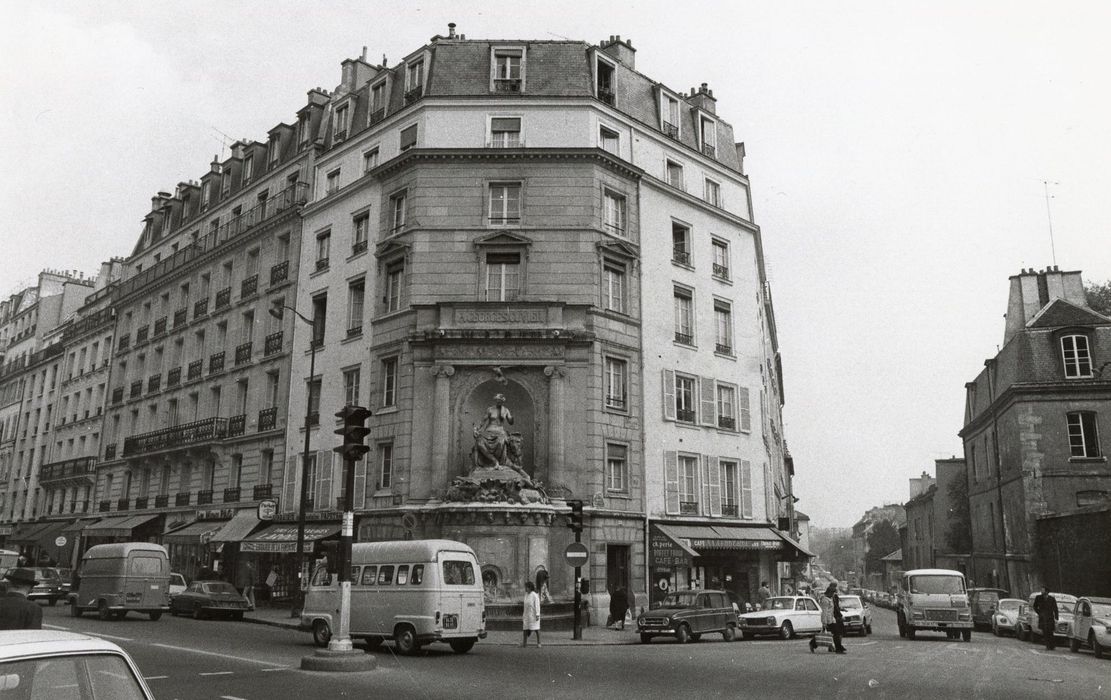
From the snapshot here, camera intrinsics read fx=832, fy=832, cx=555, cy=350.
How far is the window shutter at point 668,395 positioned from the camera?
28.2 metres

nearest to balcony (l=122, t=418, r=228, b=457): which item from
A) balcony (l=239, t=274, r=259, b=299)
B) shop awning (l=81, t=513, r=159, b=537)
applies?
shop awning (l=81, t=513, r=159, b=537)

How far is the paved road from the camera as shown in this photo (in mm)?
11156

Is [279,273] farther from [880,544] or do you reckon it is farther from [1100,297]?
[880,544]

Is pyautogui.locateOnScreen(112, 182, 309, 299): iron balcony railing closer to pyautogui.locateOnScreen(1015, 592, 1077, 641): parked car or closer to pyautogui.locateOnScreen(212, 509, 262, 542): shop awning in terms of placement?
pyautogui.locateOnScreen(212, 509, 262, 542): shop awning

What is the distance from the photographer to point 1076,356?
38844 mm

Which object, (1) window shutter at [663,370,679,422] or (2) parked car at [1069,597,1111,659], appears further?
(1) window shutter at [663,370,679,422]

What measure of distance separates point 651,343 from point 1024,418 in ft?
70.3

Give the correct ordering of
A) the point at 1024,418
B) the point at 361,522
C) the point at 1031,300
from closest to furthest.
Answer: the point at 361,522 → the point at 1024,418 → the point at 1031,300

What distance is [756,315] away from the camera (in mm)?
33250

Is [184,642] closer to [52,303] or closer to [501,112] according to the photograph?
[501,112]

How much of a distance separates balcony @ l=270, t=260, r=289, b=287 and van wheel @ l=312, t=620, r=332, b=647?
1915 cm

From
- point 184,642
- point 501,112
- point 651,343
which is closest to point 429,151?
point 501,112

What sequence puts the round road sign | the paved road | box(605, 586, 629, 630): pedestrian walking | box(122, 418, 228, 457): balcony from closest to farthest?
the paved road, the round road sign, box(605, 586, 629, 630): pedestrian walking, box(122, 418, 228, 457): balcony

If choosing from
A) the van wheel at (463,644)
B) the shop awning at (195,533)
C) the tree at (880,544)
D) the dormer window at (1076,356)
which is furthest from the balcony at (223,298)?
the tree at (880,544)
